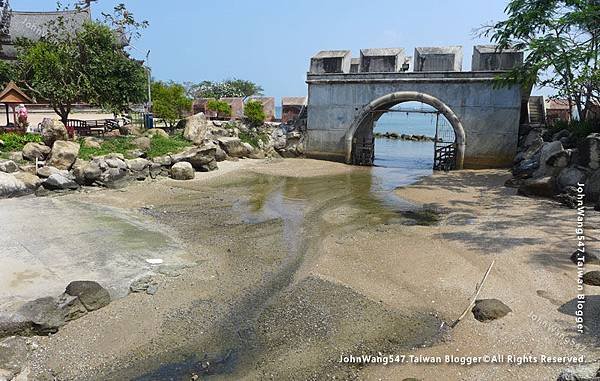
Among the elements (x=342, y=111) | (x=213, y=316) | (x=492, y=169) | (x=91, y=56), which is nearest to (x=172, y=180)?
(x=91, y=56)

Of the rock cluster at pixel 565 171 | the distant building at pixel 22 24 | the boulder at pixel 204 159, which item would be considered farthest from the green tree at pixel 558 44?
the distant building at pixel 22 24

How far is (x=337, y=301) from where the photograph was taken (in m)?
7.14

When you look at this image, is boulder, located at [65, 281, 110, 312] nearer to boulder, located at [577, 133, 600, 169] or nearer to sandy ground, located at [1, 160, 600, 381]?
sandy ground, located at [1, 160, 600, 381]

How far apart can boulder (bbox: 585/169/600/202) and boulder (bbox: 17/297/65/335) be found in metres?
12.7

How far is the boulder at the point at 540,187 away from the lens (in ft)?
43.7

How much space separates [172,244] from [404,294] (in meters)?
5.22

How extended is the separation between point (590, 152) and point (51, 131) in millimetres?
17886

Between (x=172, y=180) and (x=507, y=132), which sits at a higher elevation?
(x=507, y=132)

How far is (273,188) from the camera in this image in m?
16.9

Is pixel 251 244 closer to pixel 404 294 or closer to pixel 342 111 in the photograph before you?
pixel 404 294

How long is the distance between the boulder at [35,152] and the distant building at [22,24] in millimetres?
23186

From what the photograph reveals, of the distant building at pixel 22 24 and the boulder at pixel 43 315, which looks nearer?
the boulder at pixel 43 315

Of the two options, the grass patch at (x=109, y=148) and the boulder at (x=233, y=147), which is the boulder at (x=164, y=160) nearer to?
the grass patch at (x=109, y=148)

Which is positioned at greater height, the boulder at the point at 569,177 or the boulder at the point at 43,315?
the boulder at the point at 569,177
